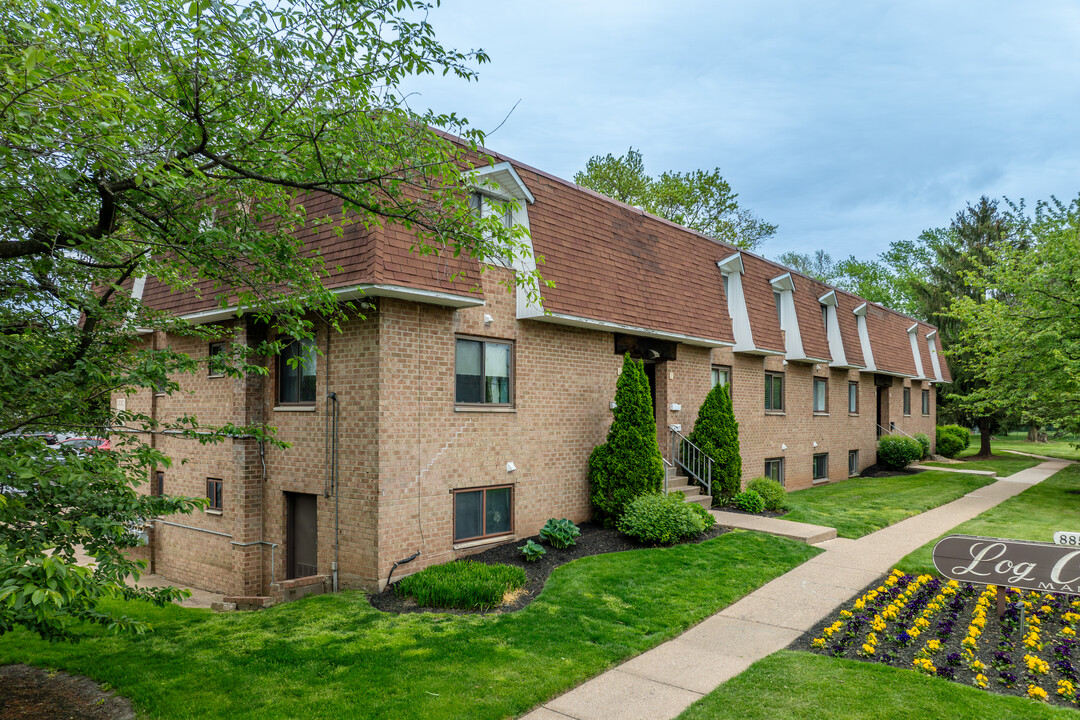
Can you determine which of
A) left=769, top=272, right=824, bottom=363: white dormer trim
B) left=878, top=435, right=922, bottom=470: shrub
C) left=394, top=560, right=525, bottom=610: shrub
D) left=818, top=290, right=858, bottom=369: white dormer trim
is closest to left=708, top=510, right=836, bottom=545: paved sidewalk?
left=394, top=560, right=525, bottom=610: shrub

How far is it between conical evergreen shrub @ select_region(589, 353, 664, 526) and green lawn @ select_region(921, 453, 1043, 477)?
20.5m

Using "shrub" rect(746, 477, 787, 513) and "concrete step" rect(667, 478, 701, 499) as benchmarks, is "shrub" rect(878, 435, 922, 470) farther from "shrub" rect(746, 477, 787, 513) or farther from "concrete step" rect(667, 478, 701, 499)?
"concrete step" rect(667, 478, 701, 499)

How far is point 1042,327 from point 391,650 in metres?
18.3

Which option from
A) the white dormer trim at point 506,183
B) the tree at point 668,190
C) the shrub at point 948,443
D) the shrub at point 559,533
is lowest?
the shrub at point 948,443

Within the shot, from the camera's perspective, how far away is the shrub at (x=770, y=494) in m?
14.4

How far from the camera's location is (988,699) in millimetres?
5434

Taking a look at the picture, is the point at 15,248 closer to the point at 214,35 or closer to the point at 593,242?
the point at 214,35

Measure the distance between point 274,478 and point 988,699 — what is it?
988cm

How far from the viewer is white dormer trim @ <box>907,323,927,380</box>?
29103 millimetres

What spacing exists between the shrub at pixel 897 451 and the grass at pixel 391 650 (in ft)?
61.4

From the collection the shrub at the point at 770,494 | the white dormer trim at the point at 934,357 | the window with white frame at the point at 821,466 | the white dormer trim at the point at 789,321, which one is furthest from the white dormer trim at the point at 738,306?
the white dormer trim at the point at 934,357

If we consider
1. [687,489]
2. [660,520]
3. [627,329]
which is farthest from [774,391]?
[660,520]

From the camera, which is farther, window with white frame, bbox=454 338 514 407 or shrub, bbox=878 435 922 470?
shrub, bbox=878 435 922 470

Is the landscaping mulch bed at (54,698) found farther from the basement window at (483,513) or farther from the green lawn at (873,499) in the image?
the green lawn at (873,499)
